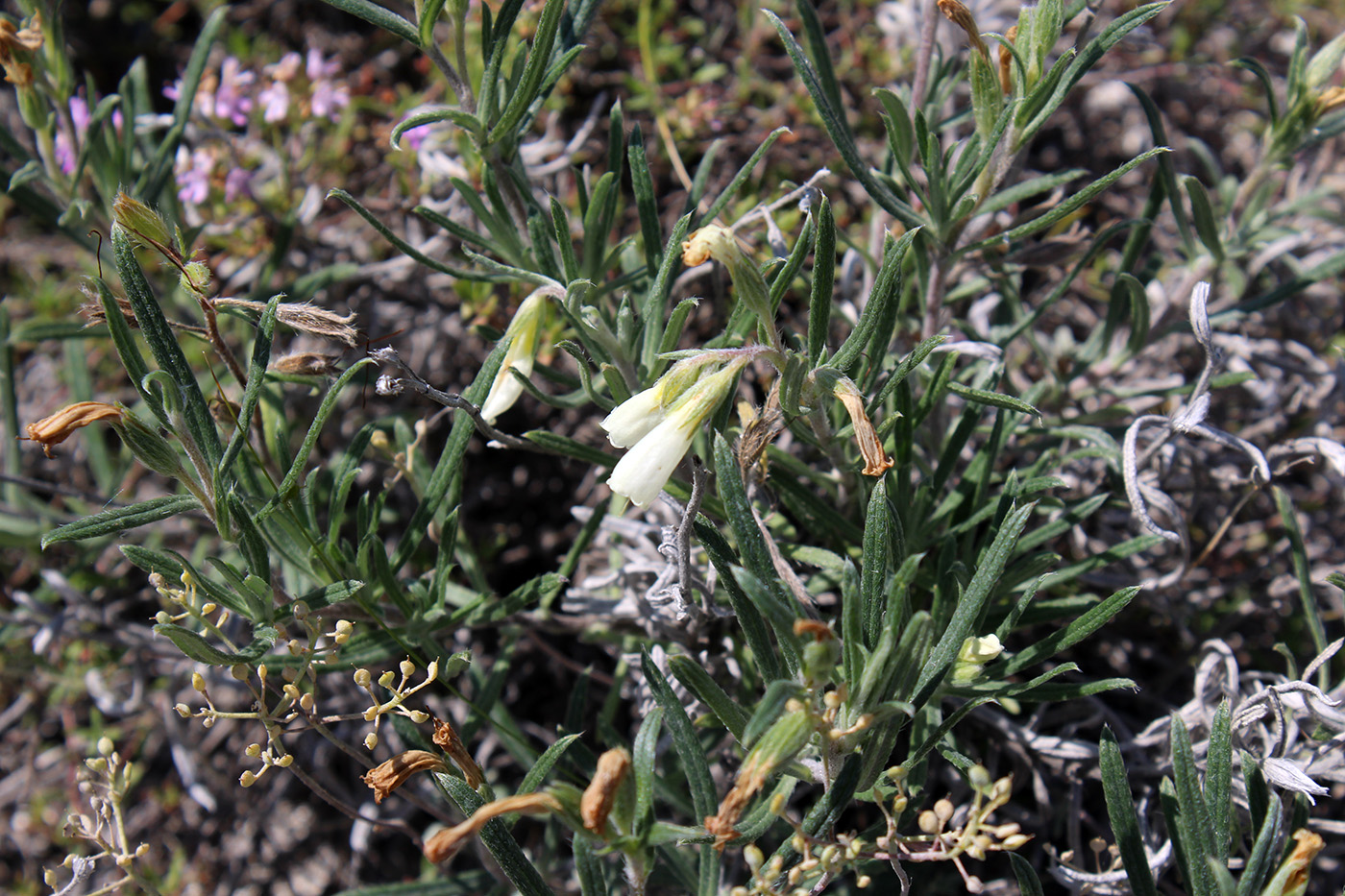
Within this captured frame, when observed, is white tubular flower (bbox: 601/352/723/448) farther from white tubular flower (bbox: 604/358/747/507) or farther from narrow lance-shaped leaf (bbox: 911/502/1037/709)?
narrow lance-shaped leaf (bbox: 911/502/1037/709)

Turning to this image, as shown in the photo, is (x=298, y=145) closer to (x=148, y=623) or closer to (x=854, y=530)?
(x=148, y=623)

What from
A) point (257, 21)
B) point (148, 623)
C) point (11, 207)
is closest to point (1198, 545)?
point (148, 623)

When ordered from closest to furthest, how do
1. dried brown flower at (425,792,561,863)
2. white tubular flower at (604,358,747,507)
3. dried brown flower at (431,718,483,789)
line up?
dried brown flower at (425,792,561,863) < white tubular flower at (604,358,747,507) < dried brown flower at (431,718,483,789)

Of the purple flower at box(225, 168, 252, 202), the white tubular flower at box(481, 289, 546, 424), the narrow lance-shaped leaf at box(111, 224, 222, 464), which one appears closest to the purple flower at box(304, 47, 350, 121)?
the purple flower at box(225, 168, 252, 202)

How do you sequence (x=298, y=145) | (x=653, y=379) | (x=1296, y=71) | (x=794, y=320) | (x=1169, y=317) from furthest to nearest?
(x=298, y=145) → (x=794, y=320) → (x=1169, y=317) → (x=1296, y=71) → (x=653, y=379)

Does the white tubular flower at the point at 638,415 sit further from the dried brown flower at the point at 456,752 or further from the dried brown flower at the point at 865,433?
the dried brown flower at the point at 456,752

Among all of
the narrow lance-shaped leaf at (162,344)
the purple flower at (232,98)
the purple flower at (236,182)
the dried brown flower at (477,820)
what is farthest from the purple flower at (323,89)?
the dried brown flower at (477,820)
